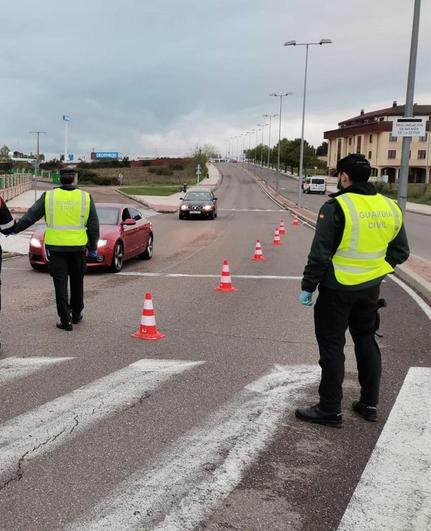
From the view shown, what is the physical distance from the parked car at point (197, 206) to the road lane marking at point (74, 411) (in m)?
23.5

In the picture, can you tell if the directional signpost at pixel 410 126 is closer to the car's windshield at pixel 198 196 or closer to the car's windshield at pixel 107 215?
the car's windshield at pixel 107 215

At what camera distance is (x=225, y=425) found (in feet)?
13.6

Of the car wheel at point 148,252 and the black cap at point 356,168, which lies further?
the car wheel at point 148,252

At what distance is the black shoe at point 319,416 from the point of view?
423 centimetres

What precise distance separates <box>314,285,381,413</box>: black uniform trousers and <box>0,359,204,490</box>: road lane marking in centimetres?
152

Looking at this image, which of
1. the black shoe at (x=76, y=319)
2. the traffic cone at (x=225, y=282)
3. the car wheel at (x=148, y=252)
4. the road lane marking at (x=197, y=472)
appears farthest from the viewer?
the car wheel at (x=148, y=252)

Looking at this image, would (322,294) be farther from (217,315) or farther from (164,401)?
(217,315)

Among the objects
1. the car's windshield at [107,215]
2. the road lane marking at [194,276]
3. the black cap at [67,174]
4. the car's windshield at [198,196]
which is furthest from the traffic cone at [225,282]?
the car's windshield at [198,196]

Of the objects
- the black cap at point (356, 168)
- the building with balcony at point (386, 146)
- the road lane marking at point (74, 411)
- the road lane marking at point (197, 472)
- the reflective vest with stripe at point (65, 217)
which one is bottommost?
the road lane marking at point (74, 411)

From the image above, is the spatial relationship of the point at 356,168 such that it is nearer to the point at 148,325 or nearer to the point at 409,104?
the point at 148,325

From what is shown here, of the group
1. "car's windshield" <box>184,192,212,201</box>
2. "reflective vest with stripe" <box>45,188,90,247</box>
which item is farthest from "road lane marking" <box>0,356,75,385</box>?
"car's windshield" <box>184,192,212,201</box>

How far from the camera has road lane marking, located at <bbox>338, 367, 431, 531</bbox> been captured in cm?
300

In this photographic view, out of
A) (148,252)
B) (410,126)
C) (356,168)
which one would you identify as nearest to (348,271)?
(356,168)

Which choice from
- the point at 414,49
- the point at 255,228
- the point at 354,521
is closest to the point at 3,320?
the point at 354,521
